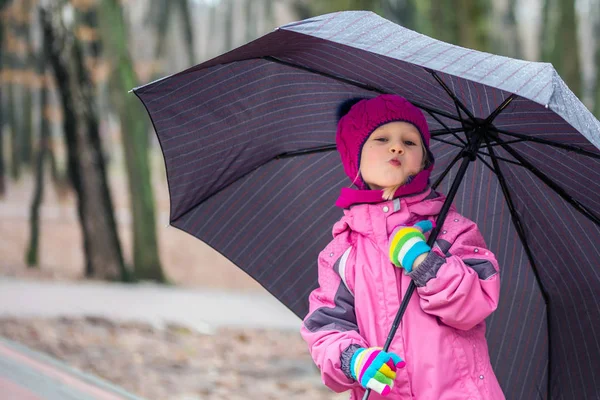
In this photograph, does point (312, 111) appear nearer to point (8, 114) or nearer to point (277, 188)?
point (277, 188)

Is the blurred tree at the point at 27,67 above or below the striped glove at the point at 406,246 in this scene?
below

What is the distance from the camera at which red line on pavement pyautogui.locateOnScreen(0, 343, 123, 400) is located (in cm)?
567

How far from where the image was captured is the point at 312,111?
10.9 feet

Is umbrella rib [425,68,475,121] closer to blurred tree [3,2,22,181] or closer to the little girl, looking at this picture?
the little girl

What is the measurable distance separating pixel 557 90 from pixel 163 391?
180 inches

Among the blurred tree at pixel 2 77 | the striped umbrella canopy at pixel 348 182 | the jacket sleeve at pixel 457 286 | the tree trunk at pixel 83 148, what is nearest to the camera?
the jacket sleeve at pixel 457 286

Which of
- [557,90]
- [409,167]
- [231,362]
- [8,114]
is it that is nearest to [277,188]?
[409,167]

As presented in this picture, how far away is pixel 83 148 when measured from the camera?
11.9 metres

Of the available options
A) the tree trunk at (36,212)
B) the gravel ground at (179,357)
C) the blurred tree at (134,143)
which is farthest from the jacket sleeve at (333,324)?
the tree trunk at (36,212)

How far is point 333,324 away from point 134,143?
1047 centimetres

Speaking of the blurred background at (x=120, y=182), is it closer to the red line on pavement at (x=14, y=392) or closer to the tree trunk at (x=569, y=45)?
the tree trunk at (x=569, y=45)

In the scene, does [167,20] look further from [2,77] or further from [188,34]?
[2,77]

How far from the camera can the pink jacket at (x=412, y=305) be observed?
2.50m

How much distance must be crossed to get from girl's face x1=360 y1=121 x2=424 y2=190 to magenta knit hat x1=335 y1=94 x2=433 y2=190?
0.02 m
